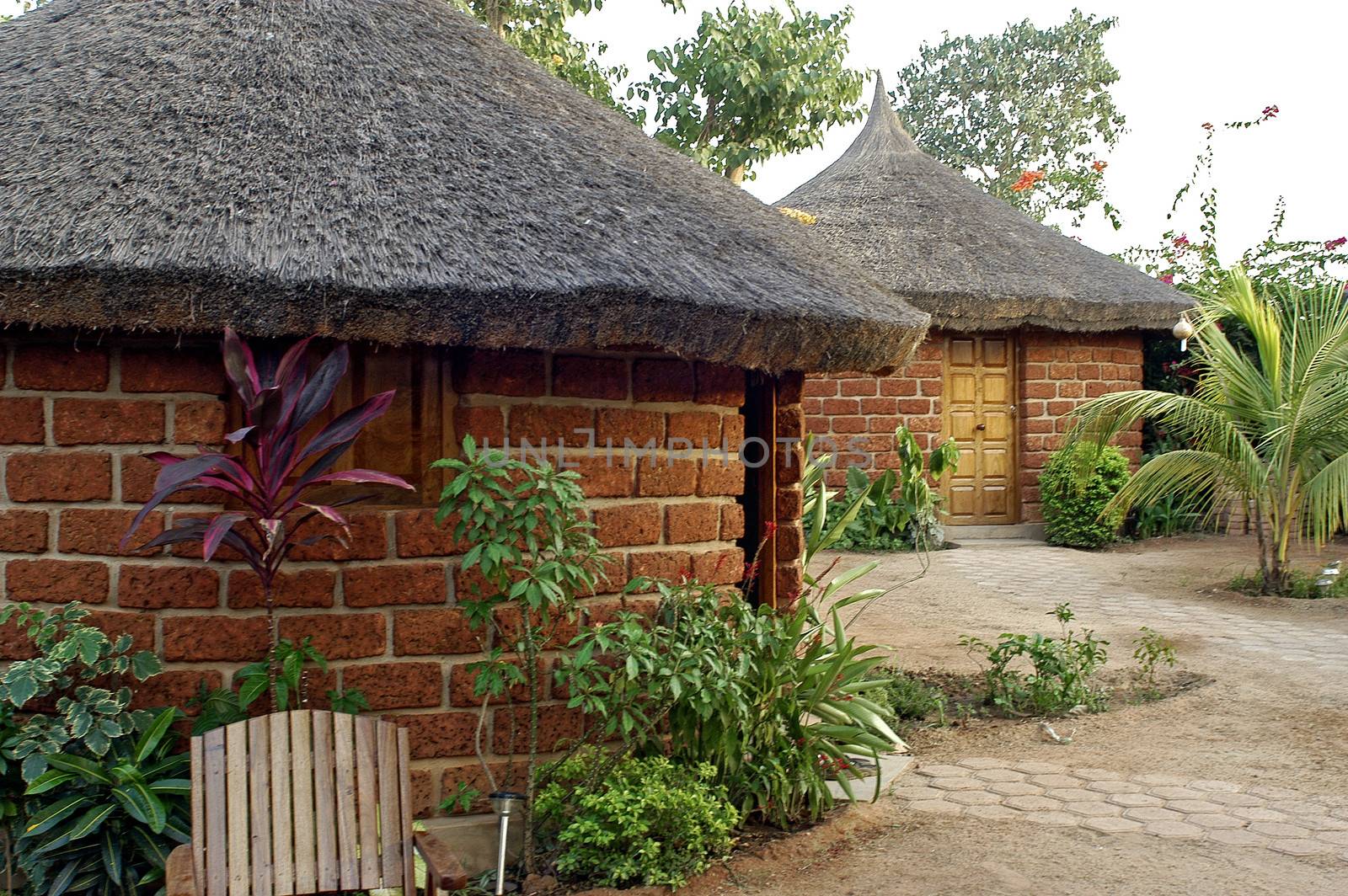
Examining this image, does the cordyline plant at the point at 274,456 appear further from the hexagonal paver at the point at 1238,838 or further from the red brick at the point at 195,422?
the hexagonal paver at the point at 1238,838

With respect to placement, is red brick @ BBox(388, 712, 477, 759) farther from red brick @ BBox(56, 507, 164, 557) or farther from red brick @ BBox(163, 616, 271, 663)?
red brick @ BBox(56, 507, 164, 557)

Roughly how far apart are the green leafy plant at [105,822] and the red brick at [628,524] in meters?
1.53

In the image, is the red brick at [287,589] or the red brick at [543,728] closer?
the red brick at [287,589]

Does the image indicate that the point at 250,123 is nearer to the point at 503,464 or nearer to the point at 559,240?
the point at 559,240

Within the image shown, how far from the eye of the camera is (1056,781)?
15.3 feet

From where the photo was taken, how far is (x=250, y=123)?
13.2 feet

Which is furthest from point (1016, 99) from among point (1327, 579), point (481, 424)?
point (481, 424)

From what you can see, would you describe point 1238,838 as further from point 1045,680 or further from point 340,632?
point 340,632

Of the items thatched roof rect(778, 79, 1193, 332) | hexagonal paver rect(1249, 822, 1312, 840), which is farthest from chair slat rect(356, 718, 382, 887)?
thatched roof rect(778, 79, 1193, 332)

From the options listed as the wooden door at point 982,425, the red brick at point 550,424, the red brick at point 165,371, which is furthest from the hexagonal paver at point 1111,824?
the wooden door at point 982,425

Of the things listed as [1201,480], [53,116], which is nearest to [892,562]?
[1201,480]

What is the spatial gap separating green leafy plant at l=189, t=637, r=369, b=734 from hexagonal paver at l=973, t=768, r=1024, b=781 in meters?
2.53

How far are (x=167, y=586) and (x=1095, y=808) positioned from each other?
132 inches

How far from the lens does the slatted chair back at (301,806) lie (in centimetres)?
299
